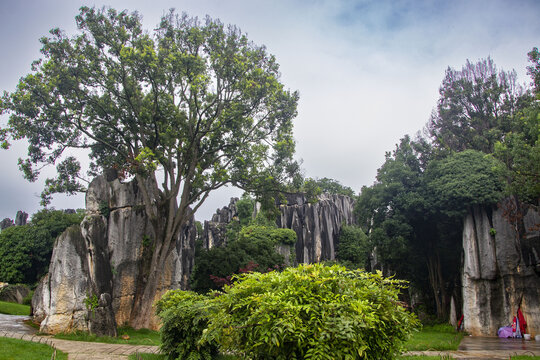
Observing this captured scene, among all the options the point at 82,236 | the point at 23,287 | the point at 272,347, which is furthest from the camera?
the point at 23,287

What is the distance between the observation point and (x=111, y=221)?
1537 cm

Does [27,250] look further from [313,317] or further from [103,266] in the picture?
[313,317]

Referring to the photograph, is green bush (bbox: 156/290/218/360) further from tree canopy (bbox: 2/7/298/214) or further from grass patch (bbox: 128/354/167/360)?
tree canopy (bbox: 2/7/298/214)

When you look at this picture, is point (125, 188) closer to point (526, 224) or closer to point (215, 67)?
point (215, 67)

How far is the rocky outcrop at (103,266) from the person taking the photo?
12250 mm

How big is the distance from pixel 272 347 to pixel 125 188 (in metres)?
14.7

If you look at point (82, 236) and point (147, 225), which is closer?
point (82, 236)

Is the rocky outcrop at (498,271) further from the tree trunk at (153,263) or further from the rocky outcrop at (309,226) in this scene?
the rocky outcrop at (309,226)

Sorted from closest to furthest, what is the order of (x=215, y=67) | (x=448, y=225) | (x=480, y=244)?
(x=215, y=67) < (x=480, y=244) < (x=448, y=225)

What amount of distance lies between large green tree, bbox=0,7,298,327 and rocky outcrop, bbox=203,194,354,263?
16.6m

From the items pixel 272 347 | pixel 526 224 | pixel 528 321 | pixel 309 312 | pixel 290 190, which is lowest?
pixel 528 321

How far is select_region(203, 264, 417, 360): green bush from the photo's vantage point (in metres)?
3.37

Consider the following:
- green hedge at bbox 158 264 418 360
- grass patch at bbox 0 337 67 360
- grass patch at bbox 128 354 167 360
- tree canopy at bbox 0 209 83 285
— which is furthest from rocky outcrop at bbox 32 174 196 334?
tree canopy at bbox 0 209 83 285

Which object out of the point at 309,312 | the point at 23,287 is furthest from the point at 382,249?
the point at 23,287
